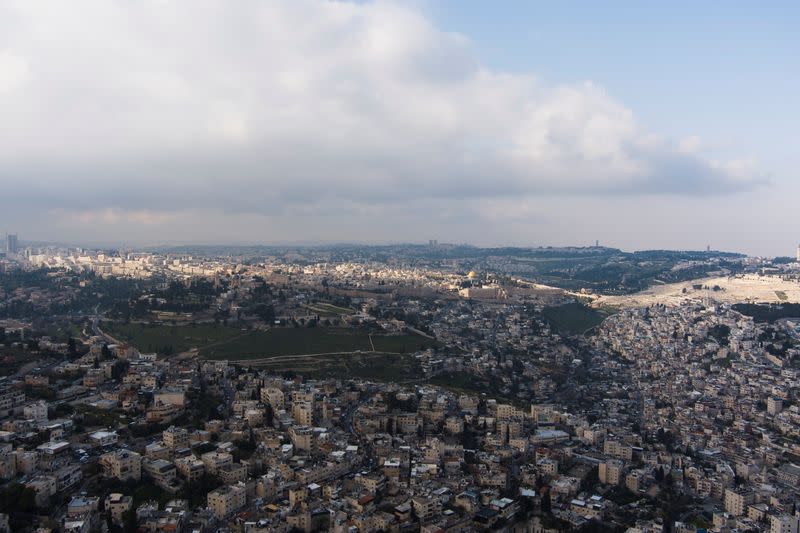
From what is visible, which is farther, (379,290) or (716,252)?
(716,252)

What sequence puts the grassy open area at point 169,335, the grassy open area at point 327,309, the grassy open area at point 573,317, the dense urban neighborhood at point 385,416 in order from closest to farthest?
1. the dense urban neighborhood at point 385,416
2. the grassy open area at point 169,335
3. the grassy open area at point 327,309
4. the grassy open area at point 573,317

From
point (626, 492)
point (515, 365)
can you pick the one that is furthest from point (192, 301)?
point (626, 492)

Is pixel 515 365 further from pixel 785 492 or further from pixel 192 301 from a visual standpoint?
pixel 192 301

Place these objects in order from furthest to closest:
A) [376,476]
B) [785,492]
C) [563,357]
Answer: [563,357]
[785,492]
[376,476]

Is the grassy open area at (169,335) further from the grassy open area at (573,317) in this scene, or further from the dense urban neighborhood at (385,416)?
the grassy open area at (573,317)

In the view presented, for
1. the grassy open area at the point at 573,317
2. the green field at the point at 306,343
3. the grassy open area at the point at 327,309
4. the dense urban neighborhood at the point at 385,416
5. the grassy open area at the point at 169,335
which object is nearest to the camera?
the dense urban neighborhood at the point at 385,416

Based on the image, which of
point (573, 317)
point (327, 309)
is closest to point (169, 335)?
point (327, 309)

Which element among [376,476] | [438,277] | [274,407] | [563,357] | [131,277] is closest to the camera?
[376,476]

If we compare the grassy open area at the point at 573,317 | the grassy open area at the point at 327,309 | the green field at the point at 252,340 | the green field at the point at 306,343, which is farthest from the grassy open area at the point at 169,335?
the grassy open area at the point at 573,317
